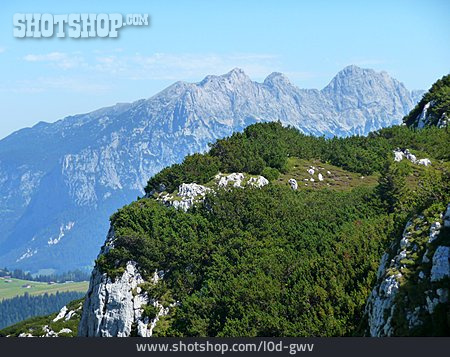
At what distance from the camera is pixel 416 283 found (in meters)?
48.5

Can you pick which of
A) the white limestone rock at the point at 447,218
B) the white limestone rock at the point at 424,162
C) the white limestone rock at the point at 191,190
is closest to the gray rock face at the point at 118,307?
the white limestone rock at the point at 191,190

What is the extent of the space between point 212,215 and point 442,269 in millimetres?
51818

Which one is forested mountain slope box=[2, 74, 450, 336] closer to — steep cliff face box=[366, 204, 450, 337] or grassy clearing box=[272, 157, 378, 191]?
steep cliff face box=[366, 204, 450, 337]

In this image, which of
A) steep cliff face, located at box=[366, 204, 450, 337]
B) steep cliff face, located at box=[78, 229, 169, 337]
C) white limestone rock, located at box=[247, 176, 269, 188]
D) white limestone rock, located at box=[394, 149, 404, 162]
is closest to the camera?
steep cliff face, located at box=[366, 204, 450, 337]

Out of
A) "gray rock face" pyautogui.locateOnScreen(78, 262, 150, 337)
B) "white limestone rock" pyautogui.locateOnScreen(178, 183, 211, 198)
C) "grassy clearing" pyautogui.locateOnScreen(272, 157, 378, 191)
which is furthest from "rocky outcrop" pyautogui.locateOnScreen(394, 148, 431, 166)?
"gray rock face" pyautogui.locateOnScreen(78, 262, 150, 337)

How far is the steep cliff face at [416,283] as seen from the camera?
148ft

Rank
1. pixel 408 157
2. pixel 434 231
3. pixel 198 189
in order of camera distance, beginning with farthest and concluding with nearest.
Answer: pixel 408 157 < pixel 198 189 < pixel 434 231

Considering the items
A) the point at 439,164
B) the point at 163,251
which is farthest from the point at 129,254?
the point at 439,164

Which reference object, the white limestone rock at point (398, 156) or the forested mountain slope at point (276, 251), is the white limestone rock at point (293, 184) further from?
the white limestone rock at point (398, 156)

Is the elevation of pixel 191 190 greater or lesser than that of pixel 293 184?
lesser

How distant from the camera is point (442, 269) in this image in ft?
151

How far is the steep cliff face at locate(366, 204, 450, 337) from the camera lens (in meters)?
45.2

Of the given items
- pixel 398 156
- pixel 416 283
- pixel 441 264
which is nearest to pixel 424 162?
pixel 398 156

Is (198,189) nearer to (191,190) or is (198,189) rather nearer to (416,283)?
(191,190)
